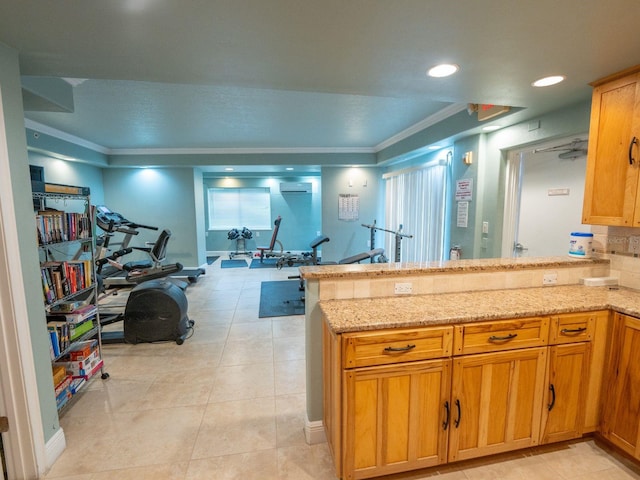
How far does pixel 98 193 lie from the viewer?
5750 mm

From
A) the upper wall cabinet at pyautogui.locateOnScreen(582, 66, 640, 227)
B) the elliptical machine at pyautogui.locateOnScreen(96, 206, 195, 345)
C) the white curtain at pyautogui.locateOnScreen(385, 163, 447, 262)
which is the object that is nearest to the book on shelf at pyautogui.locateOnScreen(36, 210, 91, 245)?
the elliptical machine at pyautogui.locateOnScreen(96, 206, 195, 345)

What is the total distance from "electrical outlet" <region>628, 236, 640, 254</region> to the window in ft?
24.7

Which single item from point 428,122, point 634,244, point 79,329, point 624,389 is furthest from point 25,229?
point 428,122

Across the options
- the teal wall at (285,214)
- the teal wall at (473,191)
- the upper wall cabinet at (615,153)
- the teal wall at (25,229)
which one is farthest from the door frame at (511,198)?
the teal wall at (285,214)

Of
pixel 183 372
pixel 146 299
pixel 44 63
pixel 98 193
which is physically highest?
pixel 44 63

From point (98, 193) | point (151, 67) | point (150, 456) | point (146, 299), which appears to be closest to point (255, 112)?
point (151, 67)

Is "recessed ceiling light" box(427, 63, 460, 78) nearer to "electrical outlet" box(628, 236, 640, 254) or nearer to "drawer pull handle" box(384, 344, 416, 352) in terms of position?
"drawer pull handle" box(384, 344, 416, 352)

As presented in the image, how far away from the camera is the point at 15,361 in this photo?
146 centimetres

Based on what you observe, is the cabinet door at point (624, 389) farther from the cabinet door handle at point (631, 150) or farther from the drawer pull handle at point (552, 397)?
the cabinet door handle at point (631, 150)

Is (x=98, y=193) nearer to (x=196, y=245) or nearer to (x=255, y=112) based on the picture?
(x=196, y=245)

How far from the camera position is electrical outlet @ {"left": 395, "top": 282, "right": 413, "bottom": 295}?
1825mm

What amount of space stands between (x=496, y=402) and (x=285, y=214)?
24.2ft

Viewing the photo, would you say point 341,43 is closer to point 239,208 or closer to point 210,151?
point 210,151

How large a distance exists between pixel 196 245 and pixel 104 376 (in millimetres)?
4006
